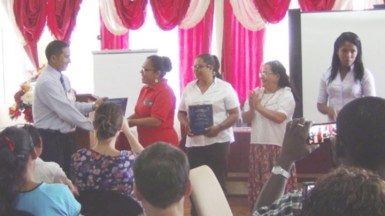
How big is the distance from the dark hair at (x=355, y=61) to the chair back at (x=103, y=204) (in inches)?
70.0

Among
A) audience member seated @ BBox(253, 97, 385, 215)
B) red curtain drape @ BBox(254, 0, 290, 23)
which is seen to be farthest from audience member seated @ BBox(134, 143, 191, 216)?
red curtain drape @ BBox(254, 0, 290, 23)

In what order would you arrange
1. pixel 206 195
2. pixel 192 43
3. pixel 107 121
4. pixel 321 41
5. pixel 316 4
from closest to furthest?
pixel 206 195 → pixel 107 121 → pixel 321 41 → pixel 316 4 → pixel 192 43

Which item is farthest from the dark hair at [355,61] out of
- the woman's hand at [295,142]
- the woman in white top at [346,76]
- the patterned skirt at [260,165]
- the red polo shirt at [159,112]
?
the woman's hand at [295,142]

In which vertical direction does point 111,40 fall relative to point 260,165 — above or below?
above

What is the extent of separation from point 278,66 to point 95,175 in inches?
73.3

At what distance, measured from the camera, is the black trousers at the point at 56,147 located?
12.9 ft

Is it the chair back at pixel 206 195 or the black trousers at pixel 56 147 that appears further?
the black trousers at pixel 56 147

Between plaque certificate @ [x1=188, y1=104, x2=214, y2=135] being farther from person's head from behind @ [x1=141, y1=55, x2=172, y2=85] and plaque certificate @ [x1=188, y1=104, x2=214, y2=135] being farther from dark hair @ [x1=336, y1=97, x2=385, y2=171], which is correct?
dark hair @ [x1=336, y1=97, x2=385, y2=171]

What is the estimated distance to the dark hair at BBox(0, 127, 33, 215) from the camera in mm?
1928

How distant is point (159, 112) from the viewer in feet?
13.0

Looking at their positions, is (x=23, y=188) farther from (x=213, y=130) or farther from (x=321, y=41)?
(x=321, y=41)

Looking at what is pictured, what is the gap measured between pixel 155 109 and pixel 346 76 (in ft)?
4.55

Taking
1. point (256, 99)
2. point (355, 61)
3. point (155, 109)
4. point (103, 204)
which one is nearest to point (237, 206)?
point (256, 99)

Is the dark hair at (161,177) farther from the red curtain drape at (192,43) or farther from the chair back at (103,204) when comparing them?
the red curtain drape at (192,43)
